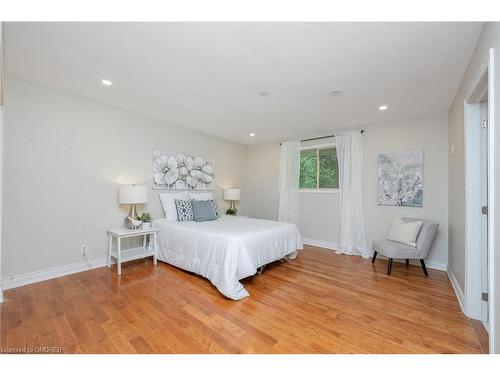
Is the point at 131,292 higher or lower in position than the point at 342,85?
lower

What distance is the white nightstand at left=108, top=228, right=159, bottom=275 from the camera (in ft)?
9.34

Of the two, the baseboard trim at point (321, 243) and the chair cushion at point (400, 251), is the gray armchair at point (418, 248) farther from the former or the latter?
Result: the baseboard trim at point (321, 243)

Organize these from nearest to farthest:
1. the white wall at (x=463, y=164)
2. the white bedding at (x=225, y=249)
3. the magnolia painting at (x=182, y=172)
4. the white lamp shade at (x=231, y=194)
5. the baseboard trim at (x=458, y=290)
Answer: the white wall at (x=463, y=164) → the baseboard trim at (x=458, y=290) → the white bedding at (x=225, y=249) → the magnolia painting at (x=182, y=172) → the white lamp shade at (x=231, y=194)

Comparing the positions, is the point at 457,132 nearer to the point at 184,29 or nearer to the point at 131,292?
the point at 184,29

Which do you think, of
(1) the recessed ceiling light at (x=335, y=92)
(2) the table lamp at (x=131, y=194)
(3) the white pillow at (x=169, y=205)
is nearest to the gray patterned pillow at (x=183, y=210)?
(3) the white pillow at (x=169, y=205)

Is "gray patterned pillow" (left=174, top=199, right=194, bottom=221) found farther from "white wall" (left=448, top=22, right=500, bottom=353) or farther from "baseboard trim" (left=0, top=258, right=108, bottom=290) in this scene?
"white wall" (left=448, top=22, right=500, bottom=353)

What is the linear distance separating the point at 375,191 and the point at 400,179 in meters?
0.41

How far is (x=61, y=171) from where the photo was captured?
2756 mm

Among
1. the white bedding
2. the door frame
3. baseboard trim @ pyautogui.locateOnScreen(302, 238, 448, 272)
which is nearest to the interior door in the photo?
the door frame

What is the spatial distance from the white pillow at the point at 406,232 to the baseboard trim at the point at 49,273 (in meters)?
4.23

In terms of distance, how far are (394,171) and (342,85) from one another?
1.99 meters

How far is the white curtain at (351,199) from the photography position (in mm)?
3852
